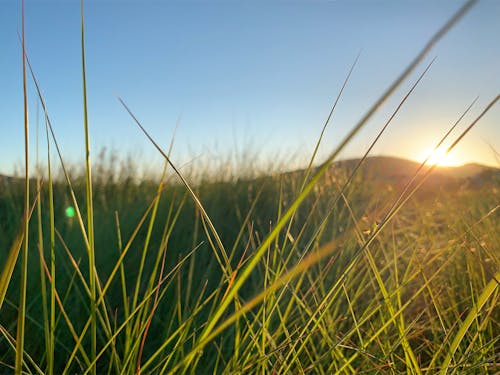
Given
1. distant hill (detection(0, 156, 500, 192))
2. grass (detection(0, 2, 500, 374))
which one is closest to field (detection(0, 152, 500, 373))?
grass (detection(0, 2, 500, 374))

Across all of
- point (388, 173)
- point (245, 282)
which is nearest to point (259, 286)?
point (245, 282)

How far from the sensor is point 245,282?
5.66 feet

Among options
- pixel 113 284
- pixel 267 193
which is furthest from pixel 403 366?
pixel 267 193

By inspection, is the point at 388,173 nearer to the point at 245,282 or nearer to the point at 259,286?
the point at 245,282

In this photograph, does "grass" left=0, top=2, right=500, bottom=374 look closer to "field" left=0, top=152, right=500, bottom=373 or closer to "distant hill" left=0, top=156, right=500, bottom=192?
"field" left=0, top=152, right=500, bottom=373

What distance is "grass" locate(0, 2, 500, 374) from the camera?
0.55m

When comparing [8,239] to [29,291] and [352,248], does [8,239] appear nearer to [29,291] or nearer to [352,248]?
[29,291]

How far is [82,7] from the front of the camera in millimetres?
502

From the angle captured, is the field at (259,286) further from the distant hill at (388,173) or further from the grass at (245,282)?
the distant hill at (388,173)

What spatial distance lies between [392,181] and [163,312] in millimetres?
3262

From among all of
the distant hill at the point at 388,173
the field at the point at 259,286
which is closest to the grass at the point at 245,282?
the field at the point at 259,286

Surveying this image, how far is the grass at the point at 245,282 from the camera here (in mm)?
547

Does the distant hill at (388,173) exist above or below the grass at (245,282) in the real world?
above

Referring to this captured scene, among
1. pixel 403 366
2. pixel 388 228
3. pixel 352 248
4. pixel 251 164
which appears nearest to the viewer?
pixel 403 366
